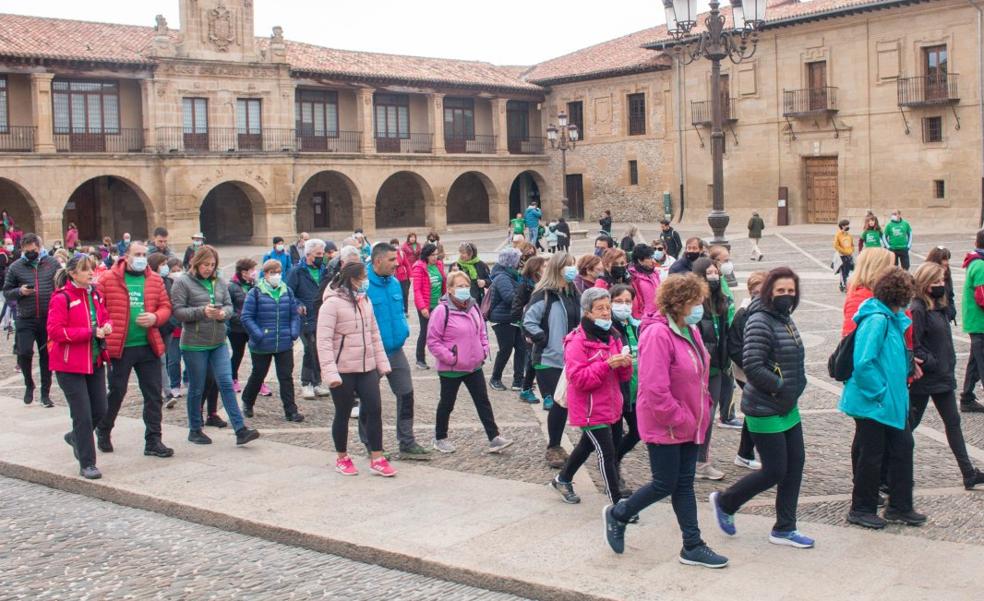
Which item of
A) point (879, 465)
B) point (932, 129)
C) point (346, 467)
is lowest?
point (346, 467)

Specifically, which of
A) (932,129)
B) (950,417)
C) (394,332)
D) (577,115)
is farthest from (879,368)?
(577,115)

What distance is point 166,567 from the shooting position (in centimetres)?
674

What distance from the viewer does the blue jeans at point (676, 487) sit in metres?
6.24

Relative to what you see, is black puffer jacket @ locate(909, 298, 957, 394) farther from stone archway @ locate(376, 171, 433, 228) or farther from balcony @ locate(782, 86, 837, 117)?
stone archway @ locate(376, 171, 433, 228)

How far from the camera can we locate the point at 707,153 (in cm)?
4394

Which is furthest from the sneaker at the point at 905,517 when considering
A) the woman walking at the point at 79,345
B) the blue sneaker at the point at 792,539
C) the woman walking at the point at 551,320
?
the woman walking at the point at 79,345

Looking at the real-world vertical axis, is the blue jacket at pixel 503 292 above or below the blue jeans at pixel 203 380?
above

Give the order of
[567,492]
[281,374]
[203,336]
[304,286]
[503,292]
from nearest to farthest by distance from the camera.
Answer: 1. [567,492]
2. [203,336]
3. [281,374]
4. [503,292]
5. [304,286]

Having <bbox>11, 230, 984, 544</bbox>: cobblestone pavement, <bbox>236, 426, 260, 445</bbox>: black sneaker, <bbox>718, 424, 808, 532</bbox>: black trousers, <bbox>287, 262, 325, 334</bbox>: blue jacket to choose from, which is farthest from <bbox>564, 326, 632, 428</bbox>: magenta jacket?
<bbox>287, 262, 325, 334</bbox>: blue jacket

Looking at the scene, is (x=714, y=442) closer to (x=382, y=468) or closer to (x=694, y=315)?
(x=382, y=468)

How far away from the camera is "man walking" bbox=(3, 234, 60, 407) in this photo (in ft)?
38.4

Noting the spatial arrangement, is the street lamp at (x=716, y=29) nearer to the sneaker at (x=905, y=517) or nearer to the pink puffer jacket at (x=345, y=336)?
the pink puffer jacket at (x=345, y=336)

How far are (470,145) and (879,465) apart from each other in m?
42.4

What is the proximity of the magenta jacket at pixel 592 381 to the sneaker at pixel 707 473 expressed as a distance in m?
1.25
